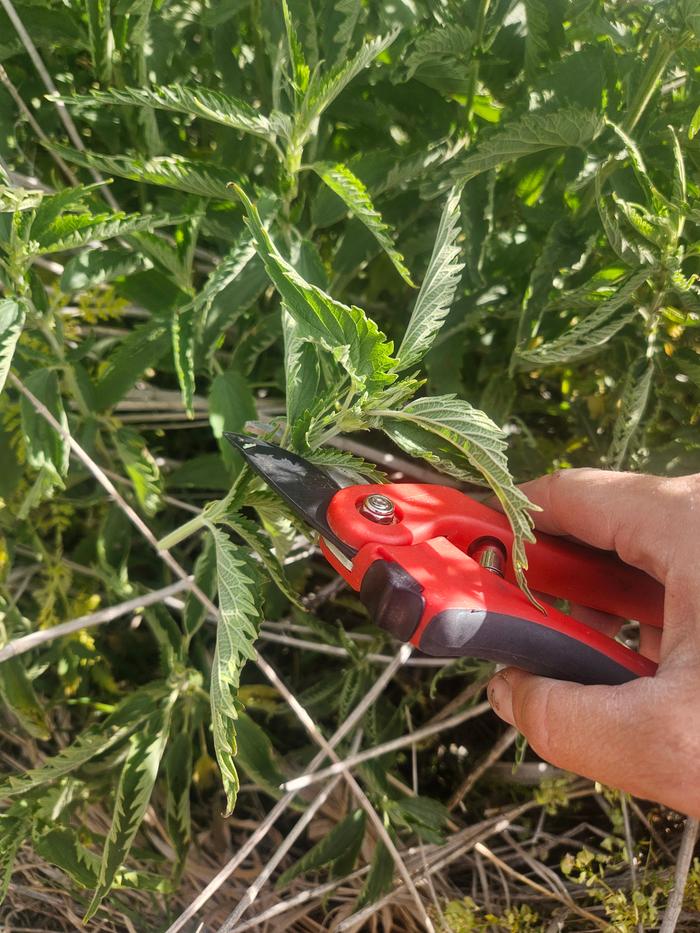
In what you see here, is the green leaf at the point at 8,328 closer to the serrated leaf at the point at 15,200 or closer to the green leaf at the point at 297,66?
the serrated leaf at the point at 15,200

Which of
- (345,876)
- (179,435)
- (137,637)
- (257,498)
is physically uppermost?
(257,498)

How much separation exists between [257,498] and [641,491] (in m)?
0.37

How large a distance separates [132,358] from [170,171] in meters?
0.27

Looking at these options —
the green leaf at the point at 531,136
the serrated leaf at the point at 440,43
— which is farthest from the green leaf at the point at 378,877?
the serrated leaf at the point at 440,43

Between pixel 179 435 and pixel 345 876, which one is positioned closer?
pixel 345 876

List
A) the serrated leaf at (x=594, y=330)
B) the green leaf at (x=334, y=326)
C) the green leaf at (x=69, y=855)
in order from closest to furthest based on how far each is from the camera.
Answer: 1. the green leaf at (x=334, y=326)
2. the serrated leaf at (x=594, y=330)
3. the green leaf at (x=69, y=855)

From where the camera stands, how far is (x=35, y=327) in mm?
1032

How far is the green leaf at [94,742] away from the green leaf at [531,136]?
0.72 metres

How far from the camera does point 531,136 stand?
3.03 feet

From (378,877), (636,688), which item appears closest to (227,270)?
(636,688)

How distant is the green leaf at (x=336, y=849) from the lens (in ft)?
3.65

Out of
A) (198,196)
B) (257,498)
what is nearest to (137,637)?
(257,498)

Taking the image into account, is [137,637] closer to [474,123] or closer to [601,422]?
[601,422]

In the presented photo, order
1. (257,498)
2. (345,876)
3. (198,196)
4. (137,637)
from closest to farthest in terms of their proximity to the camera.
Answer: (257,498)
(198,196)
(345,876)
(137,637)
